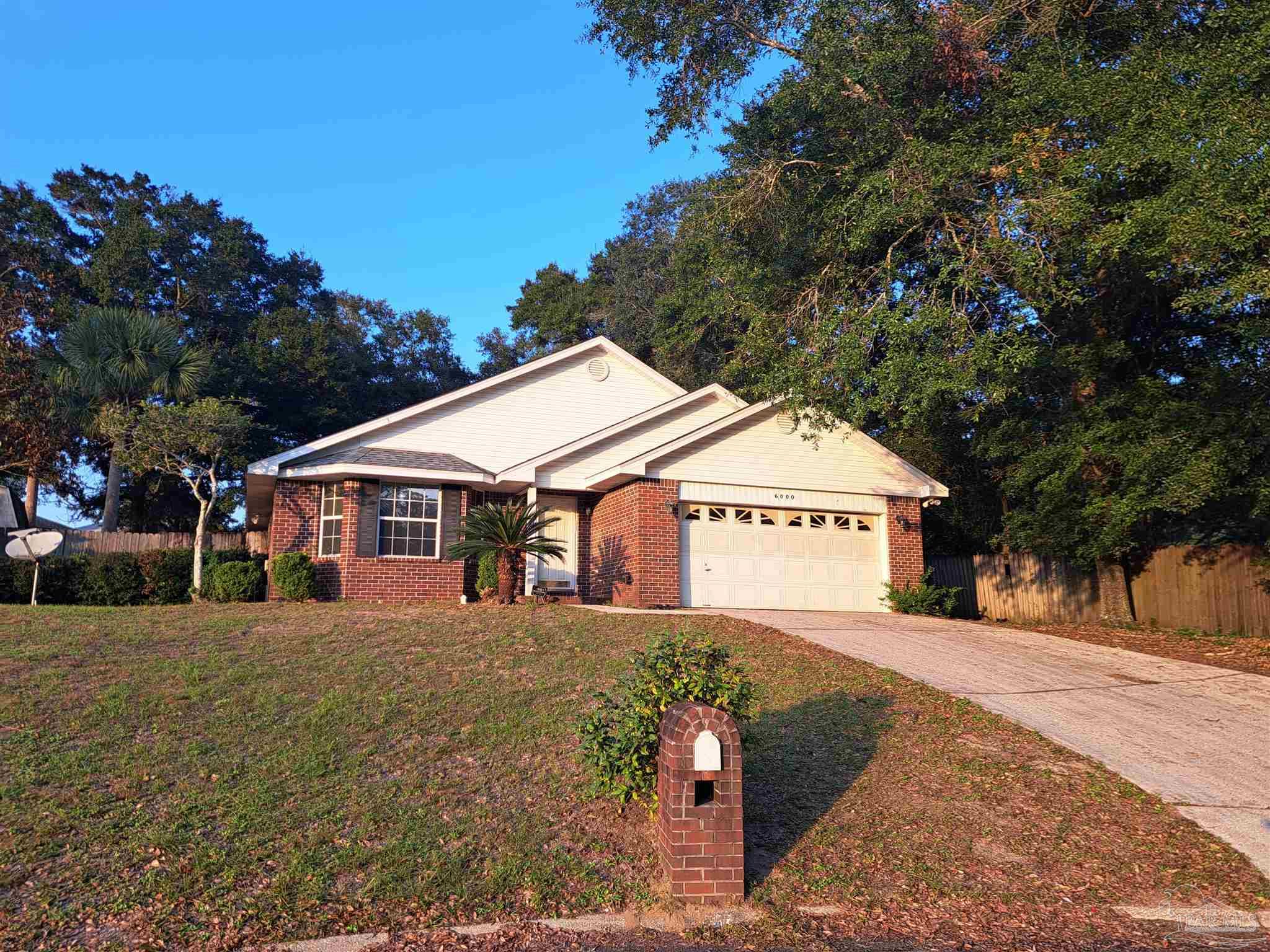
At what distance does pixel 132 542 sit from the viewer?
2272 centimetres

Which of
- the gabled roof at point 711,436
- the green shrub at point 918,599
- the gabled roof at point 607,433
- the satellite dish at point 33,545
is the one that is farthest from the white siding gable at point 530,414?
the green shrub at point 918,599

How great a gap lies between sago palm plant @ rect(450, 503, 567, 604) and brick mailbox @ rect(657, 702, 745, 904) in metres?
9.29

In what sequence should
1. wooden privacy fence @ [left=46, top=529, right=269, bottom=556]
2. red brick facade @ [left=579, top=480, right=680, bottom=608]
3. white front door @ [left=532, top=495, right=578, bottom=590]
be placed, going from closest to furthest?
1. red brick facade @ [left=579, top=480, right=680, bottom=608]
2. white front door @ [left=532, top=495, right=578, bottom=590]
3. wooden privacy fence @ [left=46, top=529, right=269, bottom=556]

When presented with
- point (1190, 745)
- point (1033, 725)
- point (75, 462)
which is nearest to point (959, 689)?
point (1033, 725)

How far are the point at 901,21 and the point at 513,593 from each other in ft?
36.6

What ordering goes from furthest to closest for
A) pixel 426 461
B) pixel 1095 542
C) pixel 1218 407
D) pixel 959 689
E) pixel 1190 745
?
pixel 426 461, pixel 1095 542, pixel 1218 407, pixel 959 689, pixel 1190 745

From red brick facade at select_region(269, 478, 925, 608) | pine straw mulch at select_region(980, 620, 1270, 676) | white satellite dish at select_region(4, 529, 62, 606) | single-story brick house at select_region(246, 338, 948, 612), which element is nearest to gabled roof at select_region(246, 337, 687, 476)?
single-story brick house at select_region(246, 338, 948, 612)

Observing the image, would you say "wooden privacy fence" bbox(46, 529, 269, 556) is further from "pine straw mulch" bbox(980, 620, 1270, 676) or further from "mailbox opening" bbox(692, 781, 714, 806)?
"mailbox opening" bbox(692, 781, 714, 806)

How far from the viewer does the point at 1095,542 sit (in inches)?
640

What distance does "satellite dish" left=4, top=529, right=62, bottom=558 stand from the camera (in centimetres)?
1680

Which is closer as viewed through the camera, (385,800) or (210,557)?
(385,800)

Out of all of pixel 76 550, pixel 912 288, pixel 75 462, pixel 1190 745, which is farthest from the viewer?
pixel 75 462

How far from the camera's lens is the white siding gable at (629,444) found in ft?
58.1

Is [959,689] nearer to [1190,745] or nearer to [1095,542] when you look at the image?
[1190,745]
